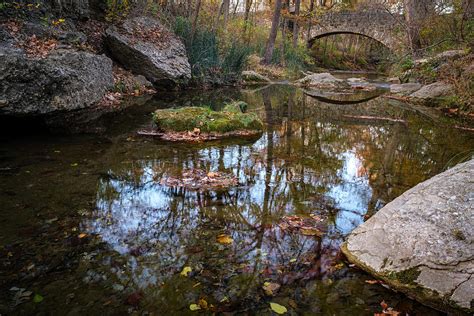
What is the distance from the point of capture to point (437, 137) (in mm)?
6230

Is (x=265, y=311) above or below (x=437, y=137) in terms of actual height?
below

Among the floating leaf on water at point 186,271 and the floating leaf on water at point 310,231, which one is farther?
the floating leaf on water at point 310,231

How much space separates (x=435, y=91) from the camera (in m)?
10.5

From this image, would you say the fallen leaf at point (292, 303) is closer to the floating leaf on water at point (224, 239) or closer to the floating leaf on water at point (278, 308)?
the floating leaf on water at point (278, 308)

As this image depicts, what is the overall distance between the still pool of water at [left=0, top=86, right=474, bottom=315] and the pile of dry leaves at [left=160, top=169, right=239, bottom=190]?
119mm

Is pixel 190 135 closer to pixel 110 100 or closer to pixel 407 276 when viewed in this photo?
pixel 110 100

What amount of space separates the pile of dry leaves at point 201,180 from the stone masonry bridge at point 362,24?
24.2 metres

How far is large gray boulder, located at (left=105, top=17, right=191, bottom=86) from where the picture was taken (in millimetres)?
9281

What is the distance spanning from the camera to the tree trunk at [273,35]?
17702 millimetres

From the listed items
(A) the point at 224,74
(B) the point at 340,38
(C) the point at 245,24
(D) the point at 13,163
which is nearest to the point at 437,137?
(D) the point at 13,163

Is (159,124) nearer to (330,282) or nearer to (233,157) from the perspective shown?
(233,157)

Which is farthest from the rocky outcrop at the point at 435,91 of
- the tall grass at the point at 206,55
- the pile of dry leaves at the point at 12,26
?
the pile of dry leaves at the point at 12,26

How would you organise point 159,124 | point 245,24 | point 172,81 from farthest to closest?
point 245,24
point 172,81
point 159,124

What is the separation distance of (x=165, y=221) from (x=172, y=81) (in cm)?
820
